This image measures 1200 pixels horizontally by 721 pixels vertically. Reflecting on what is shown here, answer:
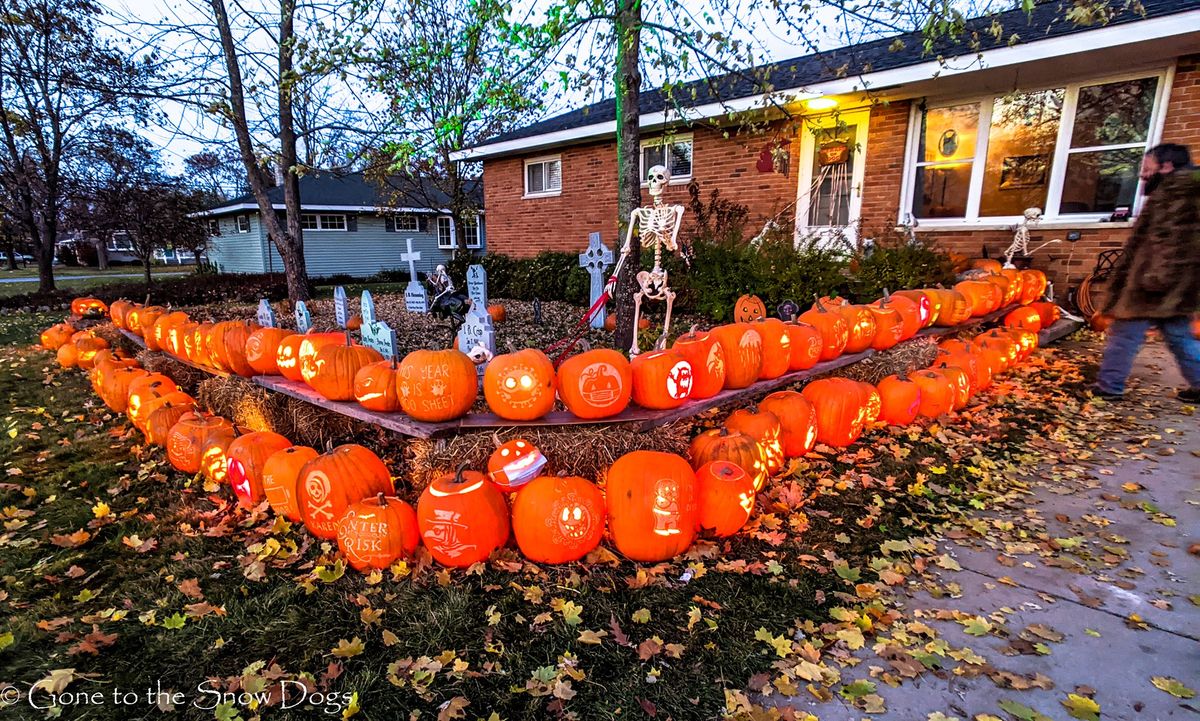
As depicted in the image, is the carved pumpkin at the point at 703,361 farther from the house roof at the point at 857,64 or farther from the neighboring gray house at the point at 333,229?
the neighboring gray house at the point at 333,229

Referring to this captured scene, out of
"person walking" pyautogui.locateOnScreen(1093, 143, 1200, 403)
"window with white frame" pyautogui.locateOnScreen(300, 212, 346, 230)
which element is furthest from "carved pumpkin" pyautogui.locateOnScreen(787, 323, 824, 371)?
"window with white frame" pyautogui.locateOnScreen(300, 212, 346, 230)

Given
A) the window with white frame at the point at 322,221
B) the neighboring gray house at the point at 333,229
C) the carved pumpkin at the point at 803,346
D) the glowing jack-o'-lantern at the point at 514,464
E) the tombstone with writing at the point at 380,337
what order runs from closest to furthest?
the glowing jack-o'-lantern at the point at 514,464, the tombstone with writing at the point at 380,337, the carved pumpkin at the point at 803,346, the neighboring gray house at the point at 333,229, the window with white frame at the point at 322,221

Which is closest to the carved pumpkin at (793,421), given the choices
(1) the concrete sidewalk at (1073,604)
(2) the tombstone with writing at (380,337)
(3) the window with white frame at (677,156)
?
(1) the concrete sidewalk at (1073,604)

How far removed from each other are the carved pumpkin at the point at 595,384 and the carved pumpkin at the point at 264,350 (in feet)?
7.74

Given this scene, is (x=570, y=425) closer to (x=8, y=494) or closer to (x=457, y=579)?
(x=457, y=579)

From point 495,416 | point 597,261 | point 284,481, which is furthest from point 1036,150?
point 284,481

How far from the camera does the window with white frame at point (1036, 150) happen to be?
760 cm

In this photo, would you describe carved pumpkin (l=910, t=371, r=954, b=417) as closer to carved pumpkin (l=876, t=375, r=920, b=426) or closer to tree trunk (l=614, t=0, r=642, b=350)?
carved pumpkin (l=876, t=375, r=920, b=426)

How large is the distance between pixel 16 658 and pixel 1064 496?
513cm

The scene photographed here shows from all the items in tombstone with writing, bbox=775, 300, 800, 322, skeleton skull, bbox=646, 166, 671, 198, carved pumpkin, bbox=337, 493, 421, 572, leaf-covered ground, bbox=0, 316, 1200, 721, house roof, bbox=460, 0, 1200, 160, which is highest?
house roof, bbox=460, 0, 1200, 160

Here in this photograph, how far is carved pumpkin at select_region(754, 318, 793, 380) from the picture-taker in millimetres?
3859

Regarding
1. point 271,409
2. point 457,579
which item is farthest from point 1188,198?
point 271,409

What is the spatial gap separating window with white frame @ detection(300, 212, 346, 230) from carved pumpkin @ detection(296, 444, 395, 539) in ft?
73.3

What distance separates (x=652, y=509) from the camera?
256 cm
